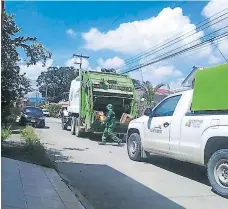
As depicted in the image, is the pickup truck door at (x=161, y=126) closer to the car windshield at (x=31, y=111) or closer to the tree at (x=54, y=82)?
the car windshield at (x=31, y=111)

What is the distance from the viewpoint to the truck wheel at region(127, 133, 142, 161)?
10.4 m

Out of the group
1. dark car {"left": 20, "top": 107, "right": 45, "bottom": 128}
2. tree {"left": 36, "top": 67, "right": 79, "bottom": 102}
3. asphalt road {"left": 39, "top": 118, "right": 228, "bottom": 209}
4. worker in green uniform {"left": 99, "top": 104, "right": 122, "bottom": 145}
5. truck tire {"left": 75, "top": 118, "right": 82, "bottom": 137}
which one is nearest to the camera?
asphalt road {"left": 39, "top": 118, "right": 228, "bottom": 209}

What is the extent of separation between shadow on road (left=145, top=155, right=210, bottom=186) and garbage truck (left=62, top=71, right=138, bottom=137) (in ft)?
16.7

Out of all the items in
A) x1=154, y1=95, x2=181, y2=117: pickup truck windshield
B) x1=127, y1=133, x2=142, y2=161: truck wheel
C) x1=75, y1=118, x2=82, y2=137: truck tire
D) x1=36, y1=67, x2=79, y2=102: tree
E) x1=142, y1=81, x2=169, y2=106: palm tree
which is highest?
x1=36, y1=67, x2=79, y2=102: tree

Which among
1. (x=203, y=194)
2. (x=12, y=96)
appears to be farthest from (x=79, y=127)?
(x=203, y=194)

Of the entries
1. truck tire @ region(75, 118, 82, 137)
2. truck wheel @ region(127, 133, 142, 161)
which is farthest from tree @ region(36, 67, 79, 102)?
truck wheel @ region(127, 133, 142, 161)

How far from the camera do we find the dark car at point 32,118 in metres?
25.2

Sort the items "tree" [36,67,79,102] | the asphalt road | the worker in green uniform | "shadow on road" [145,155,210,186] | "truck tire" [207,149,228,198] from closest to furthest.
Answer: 1. the asphalt road
2. "truck tire" [207,149,228,198]
3. "shadow on road" [145,155,210,186]
4. the worker in green uniform
5. "tree" [36,67,79,102]

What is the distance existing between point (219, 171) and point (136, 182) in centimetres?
176

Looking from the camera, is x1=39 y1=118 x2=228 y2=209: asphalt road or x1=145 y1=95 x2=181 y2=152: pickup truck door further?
x1=145 y1=95 x2=181 y2=152: pickup truck door

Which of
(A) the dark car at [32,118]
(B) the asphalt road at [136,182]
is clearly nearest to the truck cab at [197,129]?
(B) the asphalt road at [136,182]

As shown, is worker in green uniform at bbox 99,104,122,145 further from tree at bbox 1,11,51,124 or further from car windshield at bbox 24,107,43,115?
car windshield at bbox 24,107,43,115

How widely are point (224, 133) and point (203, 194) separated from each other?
3.98 ft

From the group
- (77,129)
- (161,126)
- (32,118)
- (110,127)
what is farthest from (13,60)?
(32,118)
